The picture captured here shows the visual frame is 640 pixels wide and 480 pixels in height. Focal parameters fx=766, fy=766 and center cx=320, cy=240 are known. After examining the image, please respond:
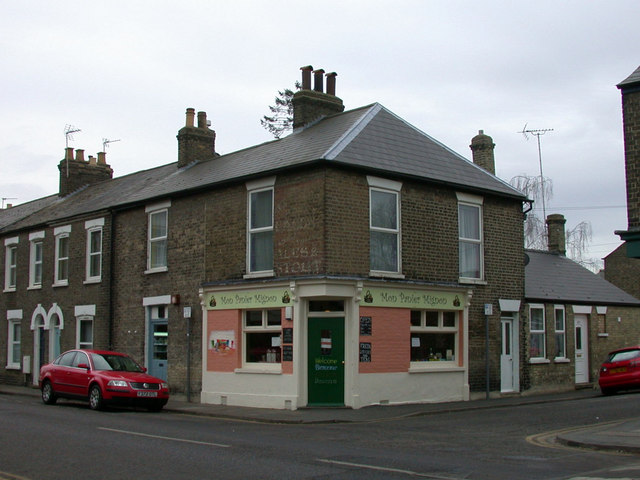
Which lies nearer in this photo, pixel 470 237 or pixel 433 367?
pixel 433 367

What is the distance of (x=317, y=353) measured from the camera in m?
19.0

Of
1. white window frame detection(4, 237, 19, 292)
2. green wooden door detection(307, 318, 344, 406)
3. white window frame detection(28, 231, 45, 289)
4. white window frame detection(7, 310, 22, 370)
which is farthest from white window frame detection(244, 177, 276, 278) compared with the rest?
white window frame detection(4, 237, 19, 292)

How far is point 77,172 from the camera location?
34.8 metres

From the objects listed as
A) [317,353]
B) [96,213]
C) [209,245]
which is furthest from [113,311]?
[317,353]

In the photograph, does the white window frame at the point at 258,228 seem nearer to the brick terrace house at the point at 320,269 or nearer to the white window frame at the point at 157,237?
the brick terrace house at the point at 320,269

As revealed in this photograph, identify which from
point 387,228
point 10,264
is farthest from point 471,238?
point 10,264

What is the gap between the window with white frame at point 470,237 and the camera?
22.1 m

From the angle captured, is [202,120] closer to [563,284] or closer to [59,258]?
[59,258]

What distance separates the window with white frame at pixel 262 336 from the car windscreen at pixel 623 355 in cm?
1075

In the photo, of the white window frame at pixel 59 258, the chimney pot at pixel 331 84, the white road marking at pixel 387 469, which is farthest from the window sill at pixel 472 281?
the white window frame at pixel 59 258

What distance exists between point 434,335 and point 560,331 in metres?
6.76

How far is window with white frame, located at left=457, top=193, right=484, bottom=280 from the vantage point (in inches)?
871

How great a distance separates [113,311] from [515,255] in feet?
43.6

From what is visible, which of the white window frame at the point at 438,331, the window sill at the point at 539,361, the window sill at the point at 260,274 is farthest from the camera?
the window sill at the point at 539,361
